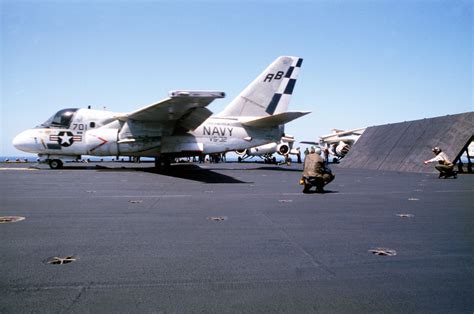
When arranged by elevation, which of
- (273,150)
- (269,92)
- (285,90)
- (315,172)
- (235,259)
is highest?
(285,90)

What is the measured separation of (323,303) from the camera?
94.7 inches

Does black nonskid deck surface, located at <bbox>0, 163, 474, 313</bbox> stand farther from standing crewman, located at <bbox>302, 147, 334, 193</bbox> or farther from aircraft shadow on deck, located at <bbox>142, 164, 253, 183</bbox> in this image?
aircraft shadow on deck, located at <bbox>142, 164, 253, 183</bbox>

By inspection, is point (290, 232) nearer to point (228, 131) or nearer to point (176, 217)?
point (176, 217)

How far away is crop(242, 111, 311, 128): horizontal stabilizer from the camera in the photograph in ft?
58.4

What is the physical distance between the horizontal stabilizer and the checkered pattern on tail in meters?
1.28

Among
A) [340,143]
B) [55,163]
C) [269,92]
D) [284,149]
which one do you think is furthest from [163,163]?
[340,143]

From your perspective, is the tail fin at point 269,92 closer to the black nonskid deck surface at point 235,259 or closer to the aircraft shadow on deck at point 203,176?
the aircraft shadow on deck at point 203,176

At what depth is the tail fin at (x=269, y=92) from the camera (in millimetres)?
20328

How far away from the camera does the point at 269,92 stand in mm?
20469

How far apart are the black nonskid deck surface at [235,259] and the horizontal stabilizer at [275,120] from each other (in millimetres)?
11781

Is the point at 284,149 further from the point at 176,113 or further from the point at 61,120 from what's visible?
the point at 61,120

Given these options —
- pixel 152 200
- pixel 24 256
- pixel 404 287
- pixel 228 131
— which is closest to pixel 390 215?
pixel 404 287

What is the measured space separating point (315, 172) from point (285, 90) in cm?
1215

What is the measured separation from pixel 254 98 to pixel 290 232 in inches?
653
